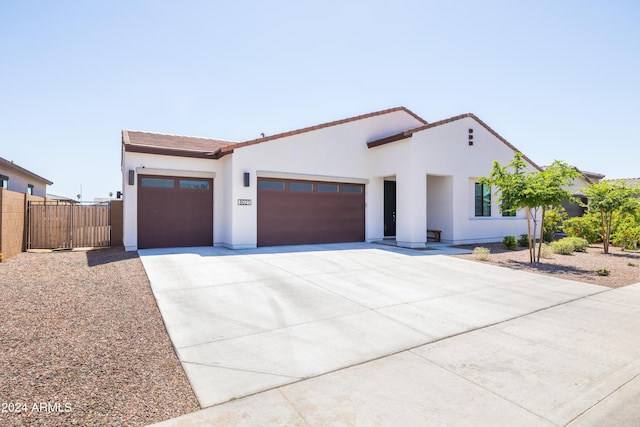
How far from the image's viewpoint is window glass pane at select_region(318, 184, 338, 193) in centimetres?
1359

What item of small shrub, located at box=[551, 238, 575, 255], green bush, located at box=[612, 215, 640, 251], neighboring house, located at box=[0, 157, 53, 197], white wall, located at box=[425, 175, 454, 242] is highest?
neighboring house, located at box=[0, 157, 53, 197]

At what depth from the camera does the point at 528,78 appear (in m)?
11.3

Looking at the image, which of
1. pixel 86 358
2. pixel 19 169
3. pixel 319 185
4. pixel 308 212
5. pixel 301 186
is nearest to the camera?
pixel 86 358

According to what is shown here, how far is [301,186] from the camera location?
13.2 meters

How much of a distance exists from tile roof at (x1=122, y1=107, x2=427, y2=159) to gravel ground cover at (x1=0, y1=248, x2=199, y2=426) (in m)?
6.09

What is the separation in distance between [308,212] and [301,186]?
44.2 inches

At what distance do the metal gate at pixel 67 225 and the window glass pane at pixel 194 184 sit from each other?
3277mm

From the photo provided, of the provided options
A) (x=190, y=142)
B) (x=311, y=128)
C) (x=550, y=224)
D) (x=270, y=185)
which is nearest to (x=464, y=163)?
(x=550, y=224)

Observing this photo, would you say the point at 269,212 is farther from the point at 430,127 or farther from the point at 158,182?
the point at 430,127

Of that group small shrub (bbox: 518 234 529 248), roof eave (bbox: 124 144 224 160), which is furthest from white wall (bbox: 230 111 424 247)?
small shrub (bbox: 518 234 529 248)

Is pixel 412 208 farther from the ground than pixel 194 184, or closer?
closer

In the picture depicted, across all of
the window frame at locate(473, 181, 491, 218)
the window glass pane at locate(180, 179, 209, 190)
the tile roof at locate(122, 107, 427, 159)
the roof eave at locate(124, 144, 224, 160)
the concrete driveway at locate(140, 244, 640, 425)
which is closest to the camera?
the concrete driveway at locate(140, 244, 640, 425)

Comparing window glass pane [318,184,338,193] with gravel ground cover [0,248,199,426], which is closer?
gravel ground cover [0,248,199,426]

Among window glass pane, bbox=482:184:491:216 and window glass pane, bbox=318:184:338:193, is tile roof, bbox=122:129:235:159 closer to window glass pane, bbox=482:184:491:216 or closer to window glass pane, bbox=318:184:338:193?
window glass pane, bbox=318:184:338:193
